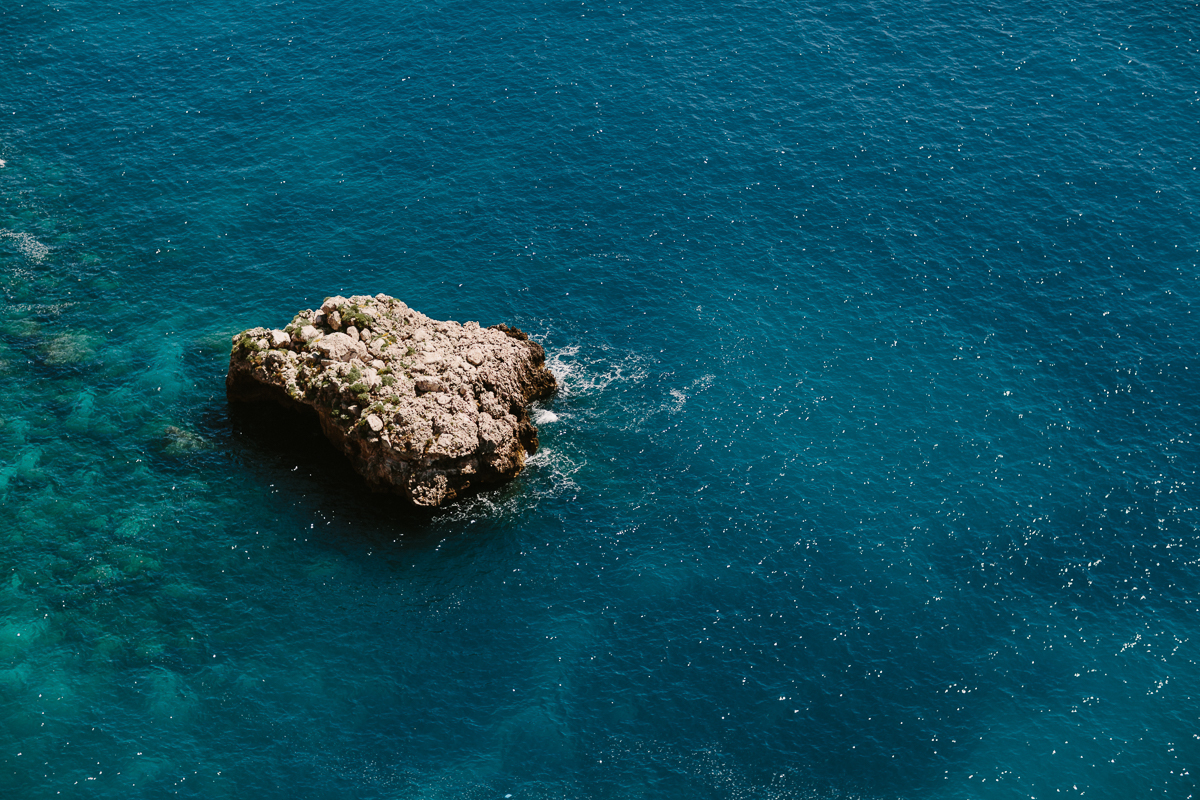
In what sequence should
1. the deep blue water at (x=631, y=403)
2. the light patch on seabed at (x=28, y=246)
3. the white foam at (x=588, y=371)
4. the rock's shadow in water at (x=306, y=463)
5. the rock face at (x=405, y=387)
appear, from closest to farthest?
1. the deep blue water at (x=631, y=403)
2. the rock face at (x=405, y=387)
3. the rock's shadow in water at (x=306, y=463)
4. the white foam at (x=588, y=371)
5. the light patch on seabed at (x=28, y=246)

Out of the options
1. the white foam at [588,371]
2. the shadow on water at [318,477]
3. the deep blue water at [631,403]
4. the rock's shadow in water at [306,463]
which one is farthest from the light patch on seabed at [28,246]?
the white foam at [588,371]

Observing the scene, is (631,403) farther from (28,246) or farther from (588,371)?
(28,246)

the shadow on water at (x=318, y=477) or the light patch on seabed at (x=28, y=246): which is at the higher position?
the light patch on seabed at (x=28, y=246)

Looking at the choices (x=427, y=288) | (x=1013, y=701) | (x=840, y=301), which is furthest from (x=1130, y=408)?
(x=427, y=288)

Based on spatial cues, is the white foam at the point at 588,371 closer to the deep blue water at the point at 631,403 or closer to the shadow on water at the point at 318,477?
the deep blue water at the point at 631,403

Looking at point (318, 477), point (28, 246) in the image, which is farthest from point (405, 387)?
point (28, 246)

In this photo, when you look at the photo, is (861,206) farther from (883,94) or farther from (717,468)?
(717,468)

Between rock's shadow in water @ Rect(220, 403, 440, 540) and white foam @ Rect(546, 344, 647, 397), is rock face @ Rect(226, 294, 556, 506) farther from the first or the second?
white foam @ Rect(546, 344, 647, 397)
